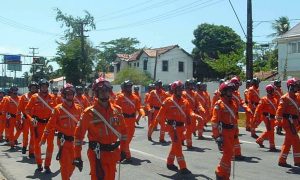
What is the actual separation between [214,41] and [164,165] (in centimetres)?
6036

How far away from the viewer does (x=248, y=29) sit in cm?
2652

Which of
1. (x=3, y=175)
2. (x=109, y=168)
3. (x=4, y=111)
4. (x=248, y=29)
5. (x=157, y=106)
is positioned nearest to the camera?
(x=109, y=168)

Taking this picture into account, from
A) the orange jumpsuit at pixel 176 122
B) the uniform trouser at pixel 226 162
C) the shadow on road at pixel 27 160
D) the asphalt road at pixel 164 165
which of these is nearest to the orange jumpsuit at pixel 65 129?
Result: the asphalt road at pixel 164 165

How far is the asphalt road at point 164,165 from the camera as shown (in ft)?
34.9

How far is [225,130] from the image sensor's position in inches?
374

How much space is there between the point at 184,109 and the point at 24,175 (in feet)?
13.1

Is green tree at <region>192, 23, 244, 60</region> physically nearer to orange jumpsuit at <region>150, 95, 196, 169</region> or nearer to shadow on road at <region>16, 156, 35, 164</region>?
shadow on road at <region>16, 156, 35, 164</region>

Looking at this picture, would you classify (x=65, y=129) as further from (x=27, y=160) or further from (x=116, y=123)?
(x=27, y=160)

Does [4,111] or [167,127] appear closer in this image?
[167,127]

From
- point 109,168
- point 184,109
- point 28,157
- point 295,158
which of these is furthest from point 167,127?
point 28,157

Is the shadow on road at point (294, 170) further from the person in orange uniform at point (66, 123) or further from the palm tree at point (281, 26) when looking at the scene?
the palm tree at point (281, 26)

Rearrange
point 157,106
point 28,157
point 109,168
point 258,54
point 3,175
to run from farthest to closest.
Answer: point 258,54
point 157,106
point 28,157
point 3,175
point 109,168

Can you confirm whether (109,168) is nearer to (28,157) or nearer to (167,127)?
(167,127)

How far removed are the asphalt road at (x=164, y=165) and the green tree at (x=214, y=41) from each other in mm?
55818
